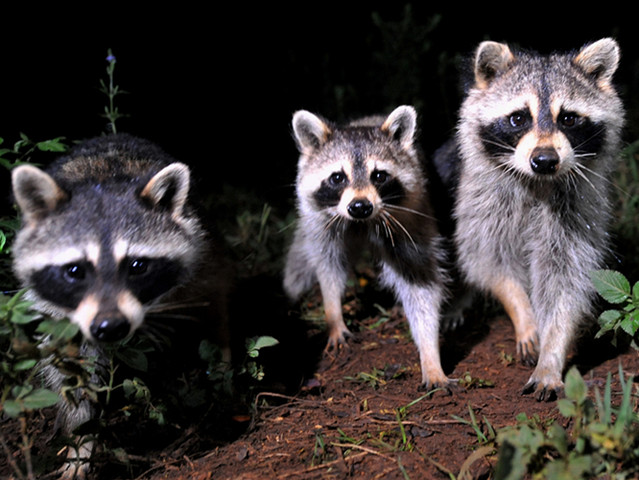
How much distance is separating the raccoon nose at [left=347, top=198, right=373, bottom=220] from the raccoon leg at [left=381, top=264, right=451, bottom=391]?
58 centimetres

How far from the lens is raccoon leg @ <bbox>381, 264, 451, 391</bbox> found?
11.6ft

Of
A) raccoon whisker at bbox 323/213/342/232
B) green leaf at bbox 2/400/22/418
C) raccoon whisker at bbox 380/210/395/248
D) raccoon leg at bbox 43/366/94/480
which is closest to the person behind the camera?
green leaf at bbox 2/400/22/418

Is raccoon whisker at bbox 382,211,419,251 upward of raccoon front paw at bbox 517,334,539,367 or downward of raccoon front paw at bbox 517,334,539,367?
upward

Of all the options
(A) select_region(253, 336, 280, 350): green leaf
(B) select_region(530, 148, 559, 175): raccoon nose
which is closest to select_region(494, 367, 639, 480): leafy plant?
(A) select_region(253, 336, 280, 350): green leaf

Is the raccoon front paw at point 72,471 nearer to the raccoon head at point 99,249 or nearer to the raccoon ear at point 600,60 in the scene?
the raccoon head at point 99,249

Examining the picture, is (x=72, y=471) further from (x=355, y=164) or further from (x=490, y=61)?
(x=490, y=61)

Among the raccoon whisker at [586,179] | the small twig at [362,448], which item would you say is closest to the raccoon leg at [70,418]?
the small twig at [362,448]

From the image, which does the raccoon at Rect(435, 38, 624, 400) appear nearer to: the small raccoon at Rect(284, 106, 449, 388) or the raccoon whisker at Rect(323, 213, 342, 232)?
the small raccoon at Rect(284, 106, 449, 388)

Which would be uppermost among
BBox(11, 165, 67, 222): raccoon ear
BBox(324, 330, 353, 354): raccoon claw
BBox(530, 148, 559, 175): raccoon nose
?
BBox(11, 165, 67, 222): raccoon ear

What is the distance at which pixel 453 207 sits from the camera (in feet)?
13.5

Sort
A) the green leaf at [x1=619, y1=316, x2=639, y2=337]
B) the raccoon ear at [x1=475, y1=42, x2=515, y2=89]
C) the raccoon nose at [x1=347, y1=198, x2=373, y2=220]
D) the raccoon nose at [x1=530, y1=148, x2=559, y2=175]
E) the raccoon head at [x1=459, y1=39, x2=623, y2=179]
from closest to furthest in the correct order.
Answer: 1. the green leaf at [x1=619, y1=316, x2=639, y2=337]
2. the raccoon nose at [x1=530, y1=148, x2=559, y2=175]
3. the raccoon head at [x1=459, y1=39, x2=623, y2=179]
4. the raccoon nose at [x1=347, y1=198, x2=373, y2=220]
5. the raccoon ear at [x1=475, y1=42, x2=515, y2=89]

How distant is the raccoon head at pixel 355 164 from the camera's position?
3.71 meters

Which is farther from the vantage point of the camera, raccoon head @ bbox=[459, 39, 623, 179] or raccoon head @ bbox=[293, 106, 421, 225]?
raccoon head @ bbox=[293, 106, 421, 225]

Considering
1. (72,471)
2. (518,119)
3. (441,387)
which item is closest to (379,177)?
(518,119)
